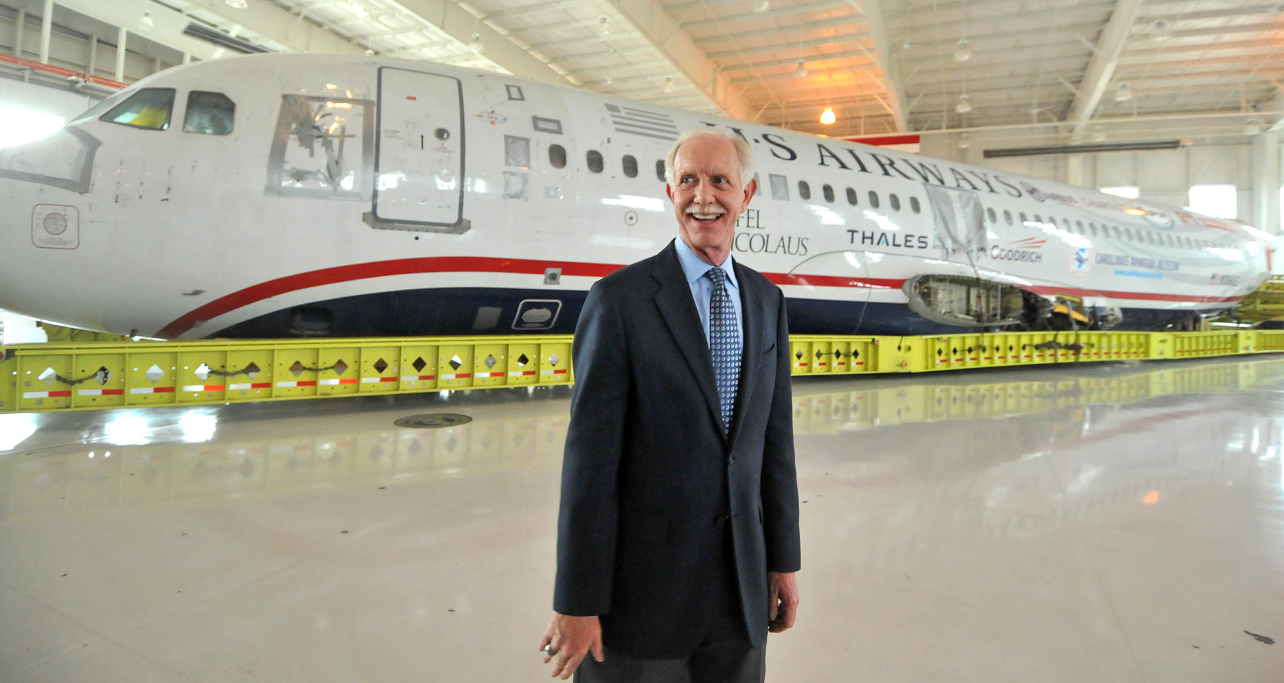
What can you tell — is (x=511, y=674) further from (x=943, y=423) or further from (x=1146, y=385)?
(x=1146, y=385)

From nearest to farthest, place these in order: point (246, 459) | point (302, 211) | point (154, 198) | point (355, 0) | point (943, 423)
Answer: point (246, 459), point (154, 198), point (302, 211), point (943, 423), point (355, 0)

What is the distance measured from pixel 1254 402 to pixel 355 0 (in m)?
17.9

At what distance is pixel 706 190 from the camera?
1.57m

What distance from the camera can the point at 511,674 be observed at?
2328 mm

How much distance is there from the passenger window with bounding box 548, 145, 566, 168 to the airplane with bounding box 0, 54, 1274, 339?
2 centimetres

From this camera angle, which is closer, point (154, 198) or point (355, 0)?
point (154, 198)

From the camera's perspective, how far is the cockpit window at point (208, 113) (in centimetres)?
623

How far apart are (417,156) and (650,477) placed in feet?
20.7

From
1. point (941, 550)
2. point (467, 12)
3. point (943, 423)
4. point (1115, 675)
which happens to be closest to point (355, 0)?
point (467, 12)

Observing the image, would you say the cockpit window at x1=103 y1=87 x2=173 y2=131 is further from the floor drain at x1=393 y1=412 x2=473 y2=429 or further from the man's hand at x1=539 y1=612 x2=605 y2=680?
the man's hand at x1=539 y1=612 x2=605 y2=680

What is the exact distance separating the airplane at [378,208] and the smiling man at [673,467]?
232 inches

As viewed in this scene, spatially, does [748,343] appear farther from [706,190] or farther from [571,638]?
[571,638]

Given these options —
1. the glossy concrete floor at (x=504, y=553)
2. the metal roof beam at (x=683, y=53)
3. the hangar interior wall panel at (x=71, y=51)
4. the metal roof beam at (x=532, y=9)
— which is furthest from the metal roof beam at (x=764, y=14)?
the hangar interior wall panel at (x=71, y=51)

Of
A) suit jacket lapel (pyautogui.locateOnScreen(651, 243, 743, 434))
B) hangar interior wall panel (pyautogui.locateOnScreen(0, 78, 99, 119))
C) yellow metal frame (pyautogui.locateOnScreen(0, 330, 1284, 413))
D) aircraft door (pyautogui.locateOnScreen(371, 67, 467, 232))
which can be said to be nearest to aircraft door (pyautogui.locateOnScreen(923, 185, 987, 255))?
yellow metal frame (pyautogui.locateOnScreen(0, 330, 1284, 413))
